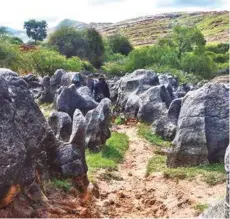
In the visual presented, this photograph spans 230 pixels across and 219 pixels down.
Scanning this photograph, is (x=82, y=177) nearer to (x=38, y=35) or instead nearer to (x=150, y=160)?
(x=150, y=160)

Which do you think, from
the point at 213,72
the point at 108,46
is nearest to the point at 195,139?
the point at 213,72

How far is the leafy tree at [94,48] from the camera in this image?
3351 inches

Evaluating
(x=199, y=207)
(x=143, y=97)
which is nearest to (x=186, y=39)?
(x=143, y=97)

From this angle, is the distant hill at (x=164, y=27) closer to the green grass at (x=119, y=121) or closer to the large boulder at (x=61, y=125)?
the green grass at (x=119, y=121)

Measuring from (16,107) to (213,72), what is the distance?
231 ft

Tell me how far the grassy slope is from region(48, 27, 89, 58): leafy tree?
57.6 metres

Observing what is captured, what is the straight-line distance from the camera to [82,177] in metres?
13.6

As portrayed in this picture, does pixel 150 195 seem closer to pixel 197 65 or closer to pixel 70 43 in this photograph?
pixel 197 65

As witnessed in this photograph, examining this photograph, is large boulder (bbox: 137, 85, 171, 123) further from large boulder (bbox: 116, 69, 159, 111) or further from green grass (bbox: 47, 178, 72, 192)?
green grass (bbox: 47, 178, 72, 192)

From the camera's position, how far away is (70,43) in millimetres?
84438

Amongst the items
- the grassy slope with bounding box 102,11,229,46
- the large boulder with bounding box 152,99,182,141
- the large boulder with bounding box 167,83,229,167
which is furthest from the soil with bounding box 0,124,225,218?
the grassy slope with bounding box 102,11,229,46

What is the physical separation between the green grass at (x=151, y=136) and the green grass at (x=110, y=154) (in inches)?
46.1

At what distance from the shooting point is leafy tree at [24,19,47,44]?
4835 inches

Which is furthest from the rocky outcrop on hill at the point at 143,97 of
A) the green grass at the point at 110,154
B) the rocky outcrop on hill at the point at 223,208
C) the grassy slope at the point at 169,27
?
the grassy slope at the point at 169,27
